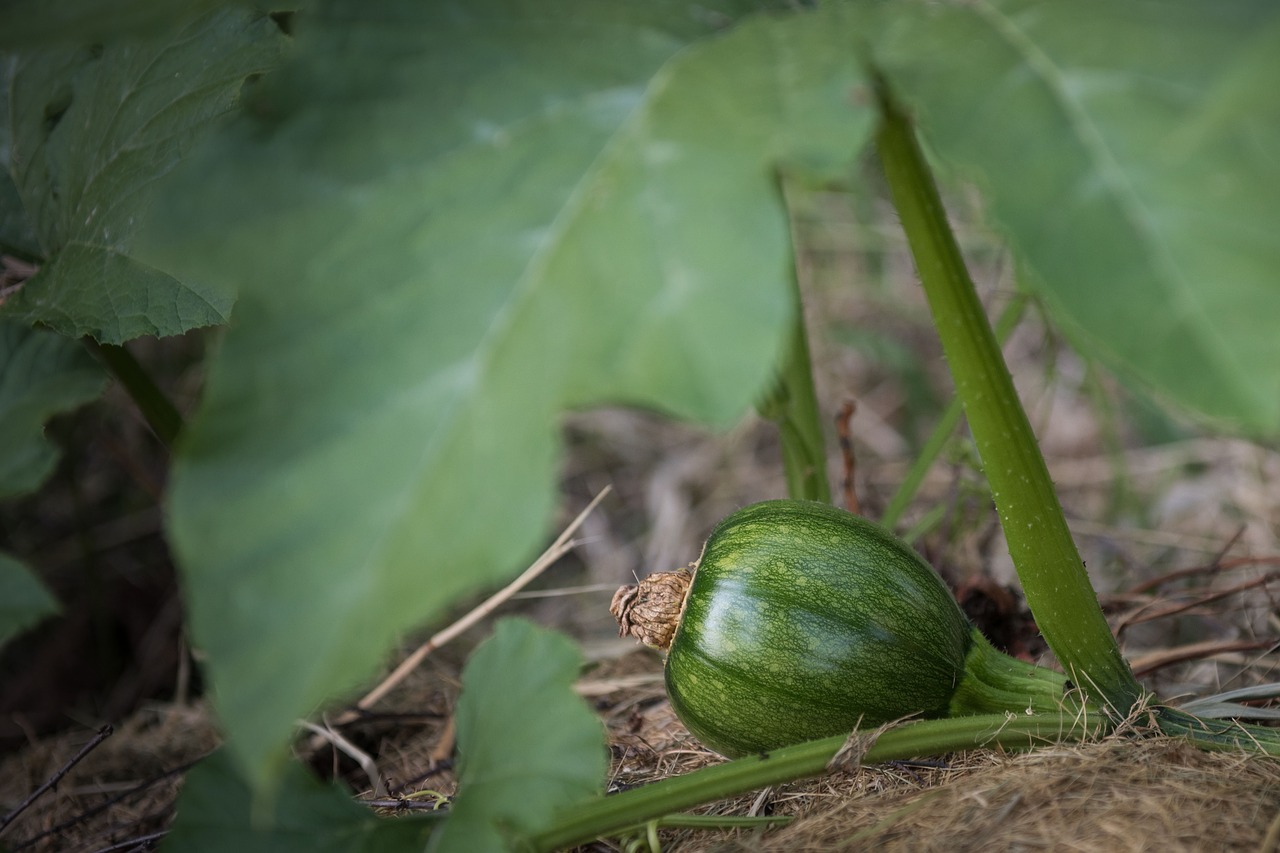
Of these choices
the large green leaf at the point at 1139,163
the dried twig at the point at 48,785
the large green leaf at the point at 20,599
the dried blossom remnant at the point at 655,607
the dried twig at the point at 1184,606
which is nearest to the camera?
the large green leaf at the point at 1139,163

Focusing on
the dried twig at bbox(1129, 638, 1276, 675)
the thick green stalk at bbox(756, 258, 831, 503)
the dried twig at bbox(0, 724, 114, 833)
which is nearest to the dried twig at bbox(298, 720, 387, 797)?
the dried twig at bbox(0, 724, 114, 833)

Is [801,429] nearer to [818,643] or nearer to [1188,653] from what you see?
[818,643]

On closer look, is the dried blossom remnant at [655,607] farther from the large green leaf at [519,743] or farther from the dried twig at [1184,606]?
the dried twig at [1184,606]

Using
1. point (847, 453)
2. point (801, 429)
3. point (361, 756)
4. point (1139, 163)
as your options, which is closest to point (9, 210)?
point (361, 756)

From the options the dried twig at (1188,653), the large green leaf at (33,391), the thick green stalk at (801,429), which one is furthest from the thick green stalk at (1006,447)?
the large green leaf at (33,391)

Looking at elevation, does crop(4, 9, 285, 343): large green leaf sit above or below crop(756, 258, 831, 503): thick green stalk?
above

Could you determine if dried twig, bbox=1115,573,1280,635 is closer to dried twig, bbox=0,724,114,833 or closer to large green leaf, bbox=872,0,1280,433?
large green leaf, bbox=872,0,1280,433

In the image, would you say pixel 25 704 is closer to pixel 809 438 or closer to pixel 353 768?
pixel 353 768
